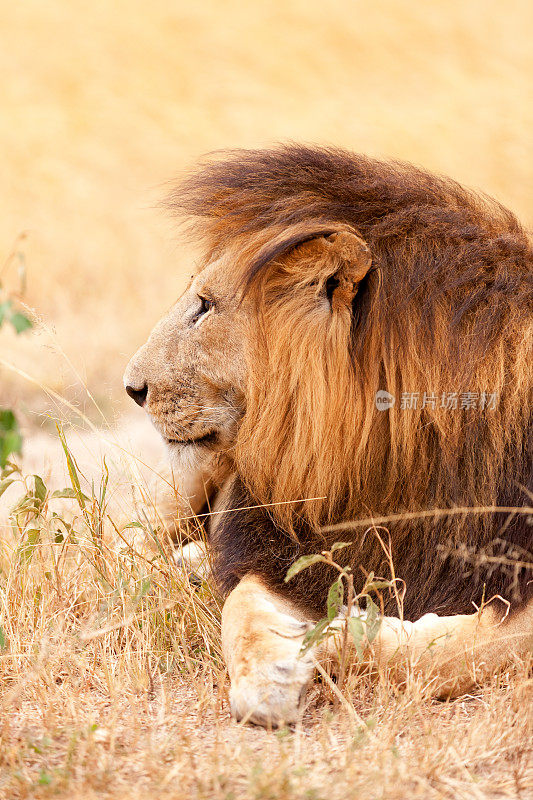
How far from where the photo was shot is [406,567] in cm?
265

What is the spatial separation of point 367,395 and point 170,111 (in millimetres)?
11764

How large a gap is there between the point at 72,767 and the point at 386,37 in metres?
15.9

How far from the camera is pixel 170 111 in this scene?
1366cm

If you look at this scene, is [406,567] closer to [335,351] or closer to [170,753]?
[335,351]

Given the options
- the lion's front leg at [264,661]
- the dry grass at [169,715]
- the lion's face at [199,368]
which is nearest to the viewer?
the dry grass at [169,715]

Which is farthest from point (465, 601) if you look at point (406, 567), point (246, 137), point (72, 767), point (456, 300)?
point (246, 137)

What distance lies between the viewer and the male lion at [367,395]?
2.54 metres

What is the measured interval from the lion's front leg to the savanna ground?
0.06 meters

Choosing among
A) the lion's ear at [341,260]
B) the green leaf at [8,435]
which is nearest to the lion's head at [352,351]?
the lion's ear at [341,260]

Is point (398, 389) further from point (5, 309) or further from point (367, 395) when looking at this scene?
point (5, 309)

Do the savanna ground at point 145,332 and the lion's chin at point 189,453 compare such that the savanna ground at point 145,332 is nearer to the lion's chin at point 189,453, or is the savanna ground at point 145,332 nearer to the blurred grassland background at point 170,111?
the blurred grassland background at point 170,111

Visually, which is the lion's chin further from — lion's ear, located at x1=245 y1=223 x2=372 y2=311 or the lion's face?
lion's ear, located at x1=245 y1=223 x2=372 y2=311

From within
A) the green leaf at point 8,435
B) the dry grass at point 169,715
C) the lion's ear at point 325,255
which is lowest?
the dry grass at point 169,715

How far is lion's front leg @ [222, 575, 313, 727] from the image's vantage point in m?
2.20
